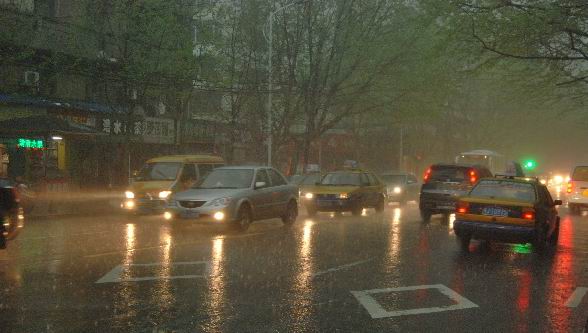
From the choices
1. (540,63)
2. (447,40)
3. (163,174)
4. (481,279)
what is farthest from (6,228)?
(540,63)

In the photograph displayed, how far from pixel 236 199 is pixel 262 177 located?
186cm

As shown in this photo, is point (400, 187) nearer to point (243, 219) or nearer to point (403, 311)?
point (243, 219)

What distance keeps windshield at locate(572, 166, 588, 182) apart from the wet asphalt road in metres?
11.6

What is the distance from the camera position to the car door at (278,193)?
18312 mm

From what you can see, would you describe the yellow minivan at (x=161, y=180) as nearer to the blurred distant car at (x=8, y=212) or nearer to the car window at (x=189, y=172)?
the car window at (x=189, y=172)

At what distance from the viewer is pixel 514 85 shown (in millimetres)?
21812

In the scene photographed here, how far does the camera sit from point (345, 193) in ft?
74.4

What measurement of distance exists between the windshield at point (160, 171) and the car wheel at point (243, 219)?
4581 millimetres

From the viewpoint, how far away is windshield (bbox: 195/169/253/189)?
17625 millimetres

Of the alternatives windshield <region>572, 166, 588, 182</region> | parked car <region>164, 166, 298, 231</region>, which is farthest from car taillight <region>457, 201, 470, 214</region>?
windshield <region>572, 166, 588, 182</region>

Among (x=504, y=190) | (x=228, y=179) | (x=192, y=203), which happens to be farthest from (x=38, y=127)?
(x=504, y=190)

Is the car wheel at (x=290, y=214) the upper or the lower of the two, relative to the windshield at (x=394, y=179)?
lower

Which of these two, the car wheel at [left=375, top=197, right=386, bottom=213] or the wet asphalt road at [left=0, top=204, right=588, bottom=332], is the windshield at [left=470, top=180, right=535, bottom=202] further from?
the car wheel at [left=375, top=197, right=386, bottom=213]

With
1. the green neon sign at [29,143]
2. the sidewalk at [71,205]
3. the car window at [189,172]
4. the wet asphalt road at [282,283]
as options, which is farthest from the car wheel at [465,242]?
the green neon sign at [29,143]
